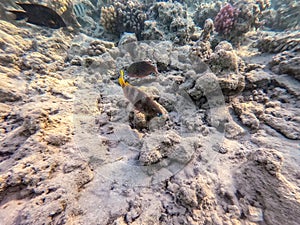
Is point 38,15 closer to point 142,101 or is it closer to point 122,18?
point 122,18

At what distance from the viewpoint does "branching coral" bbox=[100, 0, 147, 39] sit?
14.4ft

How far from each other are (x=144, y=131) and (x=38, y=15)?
3.04 m

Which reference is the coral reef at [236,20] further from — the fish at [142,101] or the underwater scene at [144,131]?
the fish at [142,101]

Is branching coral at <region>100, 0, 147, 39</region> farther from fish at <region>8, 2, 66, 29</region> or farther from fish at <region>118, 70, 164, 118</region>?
Answer: fish at <region>118, 70, 164, 118</region>

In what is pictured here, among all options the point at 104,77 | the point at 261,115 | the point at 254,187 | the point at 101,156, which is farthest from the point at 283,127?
the point at 104,77

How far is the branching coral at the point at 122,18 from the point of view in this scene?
4.40 meters

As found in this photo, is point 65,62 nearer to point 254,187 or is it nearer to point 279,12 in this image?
point 254,187

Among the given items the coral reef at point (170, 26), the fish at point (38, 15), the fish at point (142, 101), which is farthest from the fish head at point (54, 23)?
the fish at point (142, 101)

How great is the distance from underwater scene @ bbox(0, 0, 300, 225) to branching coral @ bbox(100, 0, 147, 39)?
3.97 feet

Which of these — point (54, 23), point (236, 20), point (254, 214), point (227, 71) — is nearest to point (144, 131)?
point (254, 214)

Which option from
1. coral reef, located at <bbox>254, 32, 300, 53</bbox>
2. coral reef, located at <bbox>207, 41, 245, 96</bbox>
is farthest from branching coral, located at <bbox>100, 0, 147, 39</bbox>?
coral reef, located at <bbox>254, 32, 300, 53</bbox>

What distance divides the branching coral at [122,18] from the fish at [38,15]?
1876mm

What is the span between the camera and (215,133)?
2.16 metres

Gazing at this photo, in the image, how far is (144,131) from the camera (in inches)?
88.2
